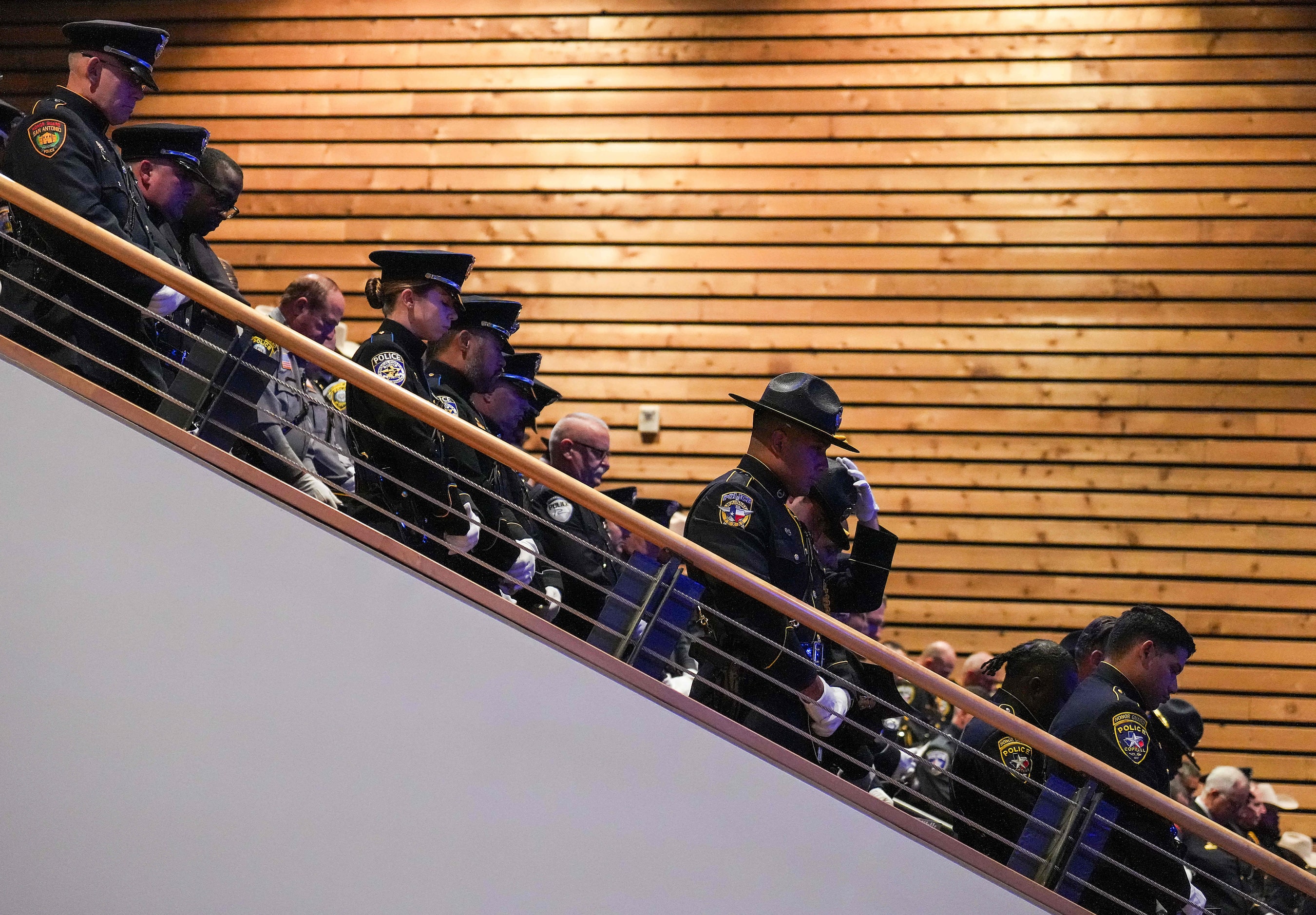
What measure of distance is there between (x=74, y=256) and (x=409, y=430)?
0.80 meters

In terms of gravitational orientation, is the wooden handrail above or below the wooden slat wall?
below

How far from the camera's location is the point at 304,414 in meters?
3.61

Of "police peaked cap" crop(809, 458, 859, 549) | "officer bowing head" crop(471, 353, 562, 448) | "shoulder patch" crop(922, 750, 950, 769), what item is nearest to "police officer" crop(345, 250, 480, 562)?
"officer bowing head" crop(471, 353, 562, 448)

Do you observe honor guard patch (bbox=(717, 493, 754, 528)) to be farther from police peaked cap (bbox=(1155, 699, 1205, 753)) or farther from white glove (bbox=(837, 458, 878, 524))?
police peaked cap (bbox=(1155, 699, 1205, 753))

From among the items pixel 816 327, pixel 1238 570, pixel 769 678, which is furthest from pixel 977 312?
pixel 769 678

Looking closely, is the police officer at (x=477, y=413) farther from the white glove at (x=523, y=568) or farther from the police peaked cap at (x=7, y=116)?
the police peaked cap at (x=7, y=116)

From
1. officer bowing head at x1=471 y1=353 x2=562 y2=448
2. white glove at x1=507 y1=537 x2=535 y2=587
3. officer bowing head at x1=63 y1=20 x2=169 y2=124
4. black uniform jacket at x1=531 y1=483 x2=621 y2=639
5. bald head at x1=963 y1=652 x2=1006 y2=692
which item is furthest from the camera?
bald head at x1=963 y1=652 x2=1006 y2=692

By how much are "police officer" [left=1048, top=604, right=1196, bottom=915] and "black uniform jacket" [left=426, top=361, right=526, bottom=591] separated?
1.40 metres

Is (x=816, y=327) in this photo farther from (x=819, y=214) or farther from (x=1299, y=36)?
(x=1299, y=36)

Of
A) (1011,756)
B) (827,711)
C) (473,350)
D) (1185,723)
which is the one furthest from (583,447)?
(1185,723)

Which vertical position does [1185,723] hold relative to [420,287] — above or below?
Answer: above

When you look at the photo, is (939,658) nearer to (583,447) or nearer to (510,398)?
(583,447)

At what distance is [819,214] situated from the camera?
596cm

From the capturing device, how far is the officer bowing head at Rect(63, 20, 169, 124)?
2957mm
